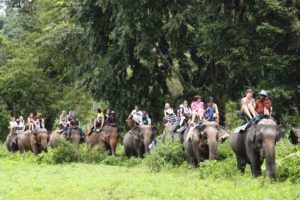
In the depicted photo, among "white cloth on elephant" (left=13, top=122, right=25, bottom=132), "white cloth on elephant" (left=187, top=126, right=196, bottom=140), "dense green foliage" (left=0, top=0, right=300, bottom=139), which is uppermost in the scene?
"dense green foliage" (left=0, top=0, right=300, bottom=139)

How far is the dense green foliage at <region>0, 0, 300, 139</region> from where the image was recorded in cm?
2483

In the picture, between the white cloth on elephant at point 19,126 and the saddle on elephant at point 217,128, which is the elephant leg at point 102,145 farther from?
the white cloth on elephant at point 19,126

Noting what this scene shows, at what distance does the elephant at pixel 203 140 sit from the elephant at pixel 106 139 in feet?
27.7

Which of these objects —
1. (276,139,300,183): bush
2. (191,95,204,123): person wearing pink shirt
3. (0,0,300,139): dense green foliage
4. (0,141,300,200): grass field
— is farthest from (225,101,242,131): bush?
(276,139,300,183): bush

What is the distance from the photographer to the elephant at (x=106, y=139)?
27.4 meters

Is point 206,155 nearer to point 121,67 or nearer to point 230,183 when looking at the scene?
point 230,183

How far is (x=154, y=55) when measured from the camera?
31344 mm

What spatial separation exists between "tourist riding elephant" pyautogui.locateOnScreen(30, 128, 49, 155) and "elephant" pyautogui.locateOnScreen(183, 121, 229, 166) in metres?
13.3

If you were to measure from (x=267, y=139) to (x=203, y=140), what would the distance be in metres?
4.36

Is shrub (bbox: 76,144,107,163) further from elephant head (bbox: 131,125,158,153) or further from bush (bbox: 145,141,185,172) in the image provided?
bush (bbox: 145,141,185,172)

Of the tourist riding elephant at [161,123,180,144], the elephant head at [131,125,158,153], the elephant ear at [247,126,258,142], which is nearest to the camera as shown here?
the elephant ear at [247,126,258,142]

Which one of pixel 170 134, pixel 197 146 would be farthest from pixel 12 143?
pixel 197 146

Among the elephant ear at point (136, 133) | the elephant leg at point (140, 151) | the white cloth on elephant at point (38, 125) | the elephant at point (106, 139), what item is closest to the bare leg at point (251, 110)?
the elephant ear at point (136, 133)

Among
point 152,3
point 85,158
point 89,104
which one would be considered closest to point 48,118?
point 89,104
